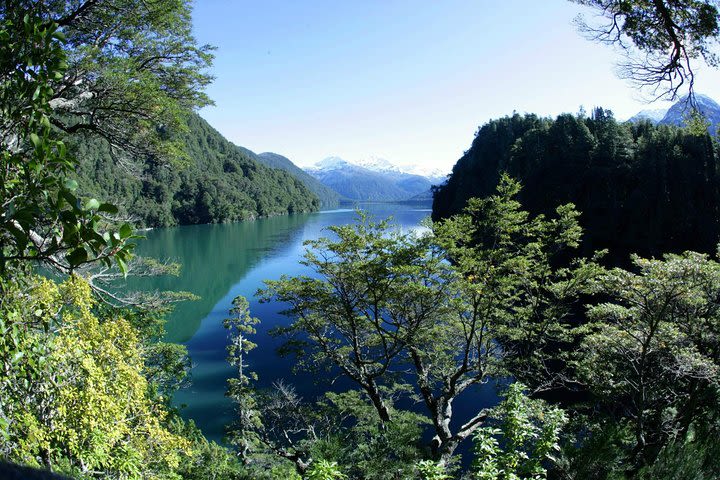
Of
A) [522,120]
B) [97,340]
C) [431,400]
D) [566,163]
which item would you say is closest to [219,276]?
[431,400]

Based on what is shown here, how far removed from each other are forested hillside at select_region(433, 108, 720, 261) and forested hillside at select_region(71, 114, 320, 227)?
51.3 m

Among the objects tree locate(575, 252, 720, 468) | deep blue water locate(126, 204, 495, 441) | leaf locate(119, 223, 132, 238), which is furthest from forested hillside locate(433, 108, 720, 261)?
leaf locate(119, 223, 132, 238)

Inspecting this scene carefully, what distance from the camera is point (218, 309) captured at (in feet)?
104

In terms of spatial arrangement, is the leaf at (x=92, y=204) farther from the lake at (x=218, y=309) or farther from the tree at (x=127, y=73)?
the tree at (x=127, y=73)

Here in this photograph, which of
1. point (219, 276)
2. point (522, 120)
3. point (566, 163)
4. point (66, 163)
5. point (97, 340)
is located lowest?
point (219, 276)

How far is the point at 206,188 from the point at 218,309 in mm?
83717

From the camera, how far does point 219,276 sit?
42.3 metres

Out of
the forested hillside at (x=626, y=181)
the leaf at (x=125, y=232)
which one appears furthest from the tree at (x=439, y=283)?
the forested hillside at (x=626, y=181)

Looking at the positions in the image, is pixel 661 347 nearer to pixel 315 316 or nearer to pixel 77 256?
pixel 315 316

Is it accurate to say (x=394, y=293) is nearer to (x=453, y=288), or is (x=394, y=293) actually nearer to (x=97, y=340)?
(x=453, y=288)

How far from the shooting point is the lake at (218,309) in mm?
17984

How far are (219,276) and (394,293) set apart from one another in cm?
3554

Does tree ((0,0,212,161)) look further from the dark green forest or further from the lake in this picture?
the lake

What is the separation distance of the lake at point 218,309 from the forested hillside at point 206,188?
13.2m
